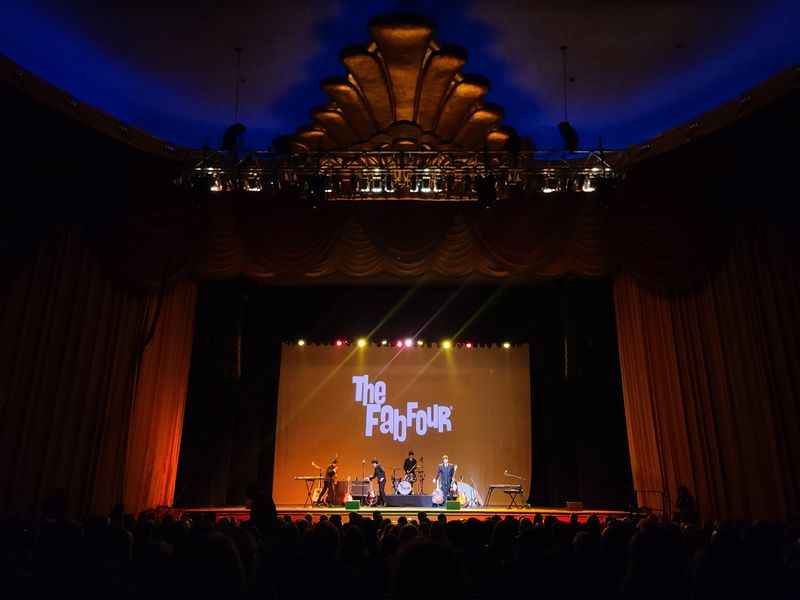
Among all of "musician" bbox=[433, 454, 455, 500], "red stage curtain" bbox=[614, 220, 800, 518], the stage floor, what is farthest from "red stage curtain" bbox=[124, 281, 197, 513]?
"red stage curtain" bbox=[614, 220, 800, 518]

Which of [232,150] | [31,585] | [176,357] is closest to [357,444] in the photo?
[176,357]

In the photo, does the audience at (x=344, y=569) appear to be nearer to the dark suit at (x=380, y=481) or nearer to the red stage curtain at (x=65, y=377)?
the red stage curtain at (x=65, y=377)

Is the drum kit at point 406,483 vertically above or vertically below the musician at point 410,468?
below

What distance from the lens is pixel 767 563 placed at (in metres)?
2.97

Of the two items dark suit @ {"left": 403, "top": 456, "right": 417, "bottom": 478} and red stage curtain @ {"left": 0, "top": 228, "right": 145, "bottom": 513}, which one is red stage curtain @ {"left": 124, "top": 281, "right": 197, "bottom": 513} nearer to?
red stage curtain @ {"left": 0, "top": 228, "right": 145, "bottom": 513}

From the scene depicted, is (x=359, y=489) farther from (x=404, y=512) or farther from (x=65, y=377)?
(x=65, y=377)

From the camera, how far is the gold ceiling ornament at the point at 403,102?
767cm

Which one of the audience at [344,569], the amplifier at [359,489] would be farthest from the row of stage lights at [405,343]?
the audience at [344,569]

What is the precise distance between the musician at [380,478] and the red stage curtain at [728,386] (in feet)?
16.6

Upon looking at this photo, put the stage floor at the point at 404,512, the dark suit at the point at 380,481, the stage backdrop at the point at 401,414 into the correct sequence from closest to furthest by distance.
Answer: the stage floor at the point at 404,512 → the dark suit at the point at 380,481 → the stage backdrop at the point at 401,414

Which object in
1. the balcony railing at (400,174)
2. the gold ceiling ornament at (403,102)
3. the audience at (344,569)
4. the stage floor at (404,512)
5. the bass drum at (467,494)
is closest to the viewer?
the audience at (344,569)

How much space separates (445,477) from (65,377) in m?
7.65

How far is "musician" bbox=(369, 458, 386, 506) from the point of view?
42.0ft

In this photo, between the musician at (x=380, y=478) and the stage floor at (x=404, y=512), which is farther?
the musician at (x=380, y=478)
